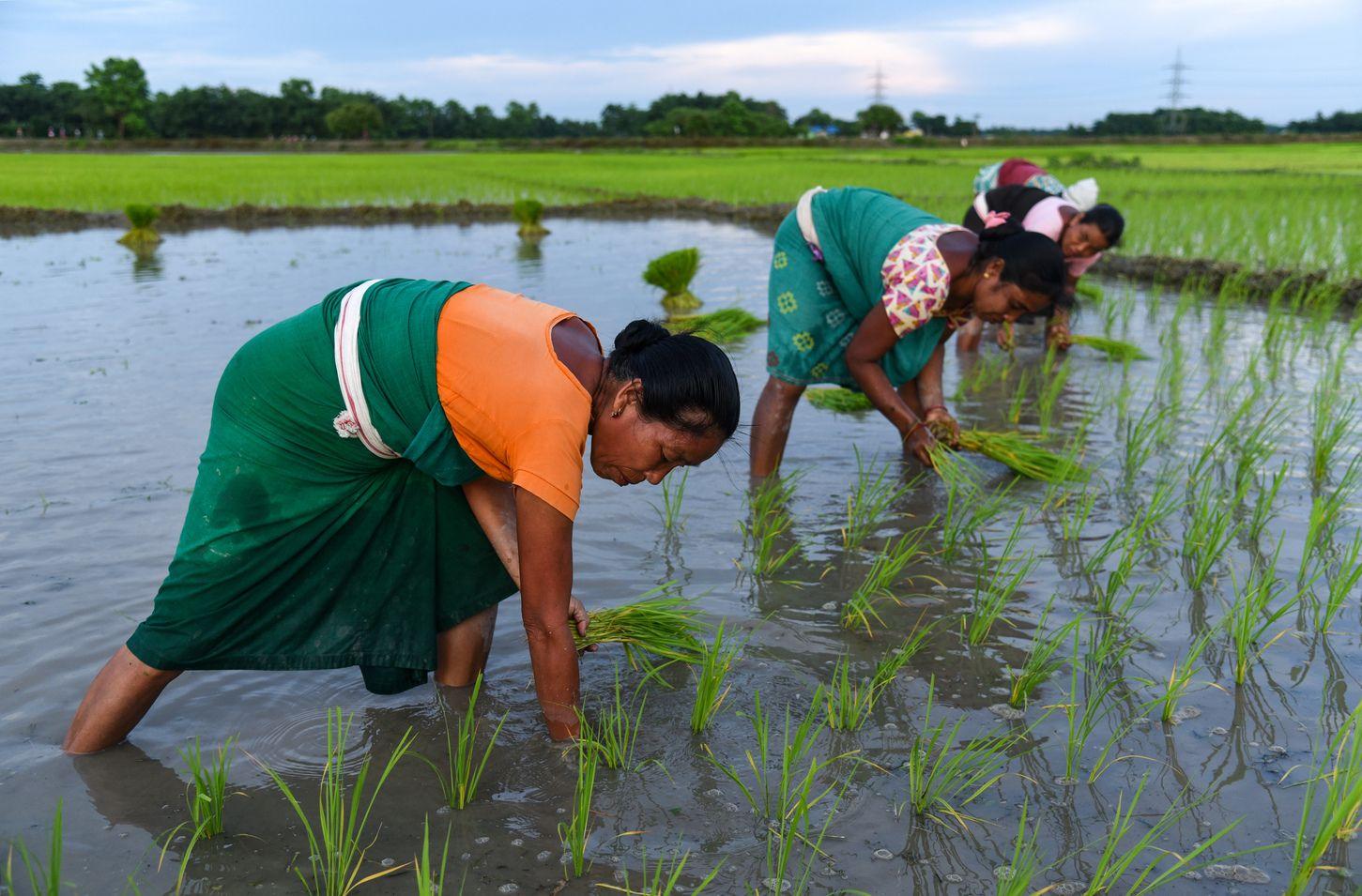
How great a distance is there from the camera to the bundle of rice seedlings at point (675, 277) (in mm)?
7941

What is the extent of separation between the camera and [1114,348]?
618 cm

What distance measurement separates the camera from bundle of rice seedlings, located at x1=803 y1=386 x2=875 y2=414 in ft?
16.9

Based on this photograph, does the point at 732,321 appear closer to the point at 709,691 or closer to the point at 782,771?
the point at 709,691

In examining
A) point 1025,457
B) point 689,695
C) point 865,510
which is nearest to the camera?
point 689,695

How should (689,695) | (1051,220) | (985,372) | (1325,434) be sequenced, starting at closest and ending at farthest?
(689,695) → (1325,434) → (1051,220) → (985,372)

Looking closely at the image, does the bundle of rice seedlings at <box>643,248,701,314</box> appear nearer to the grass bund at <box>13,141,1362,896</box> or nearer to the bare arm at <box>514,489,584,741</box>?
the grass bund at <box>13,141,1362,896</box>

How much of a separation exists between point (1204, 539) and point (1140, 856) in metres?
1.57

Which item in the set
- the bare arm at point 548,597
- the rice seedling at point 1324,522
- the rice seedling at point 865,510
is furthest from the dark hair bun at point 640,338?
the rice seedling at point 1324,522

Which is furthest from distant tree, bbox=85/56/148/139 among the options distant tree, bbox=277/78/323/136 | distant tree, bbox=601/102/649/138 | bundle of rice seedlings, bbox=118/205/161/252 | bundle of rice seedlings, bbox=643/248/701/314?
bundle of rice seedlings, bbox=643/248/701/314

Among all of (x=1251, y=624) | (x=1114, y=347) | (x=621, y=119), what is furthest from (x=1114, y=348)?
(x=621, y=119)

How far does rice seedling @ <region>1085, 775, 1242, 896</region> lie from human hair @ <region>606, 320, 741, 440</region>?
93cm

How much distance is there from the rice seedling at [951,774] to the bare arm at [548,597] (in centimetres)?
67

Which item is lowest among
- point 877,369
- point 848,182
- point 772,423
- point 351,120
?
point 772,423

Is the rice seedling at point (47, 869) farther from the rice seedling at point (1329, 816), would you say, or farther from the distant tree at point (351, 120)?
the distant tree at point (351, 120)
